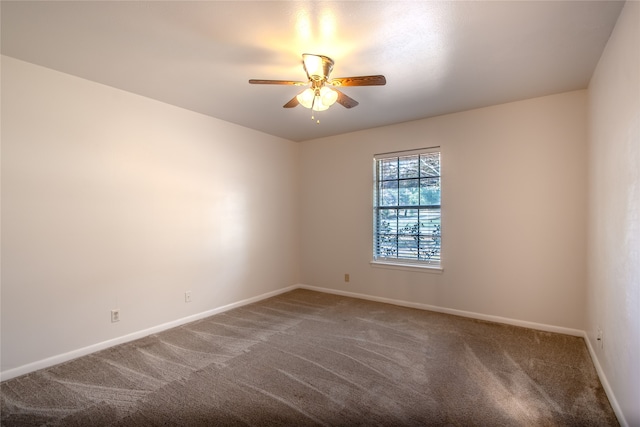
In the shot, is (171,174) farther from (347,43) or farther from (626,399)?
(626,399)

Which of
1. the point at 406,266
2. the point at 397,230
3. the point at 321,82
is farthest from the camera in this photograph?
the point at 397,230

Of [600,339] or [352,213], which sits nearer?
[600,339]

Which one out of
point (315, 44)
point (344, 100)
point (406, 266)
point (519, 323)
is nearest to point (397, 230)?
point (406, 266)

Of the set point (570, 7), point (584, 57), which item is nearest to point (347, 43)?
point (570, 7)

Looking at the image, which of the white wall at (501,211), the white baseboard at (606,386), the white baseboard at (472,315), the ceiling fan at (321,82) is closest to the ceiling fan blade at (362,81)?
the ceiling fan at (321,82)

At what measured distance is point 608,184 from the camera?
222cm

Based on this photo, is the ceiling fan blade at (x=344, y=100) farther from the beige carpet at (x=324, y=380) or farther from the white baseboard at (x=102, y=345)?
the white baseboard at (x=102, y=345)

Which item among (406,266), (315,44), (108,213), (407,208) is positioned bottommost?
(406,266)

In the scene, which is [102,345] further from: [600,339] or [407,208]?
[600,339]

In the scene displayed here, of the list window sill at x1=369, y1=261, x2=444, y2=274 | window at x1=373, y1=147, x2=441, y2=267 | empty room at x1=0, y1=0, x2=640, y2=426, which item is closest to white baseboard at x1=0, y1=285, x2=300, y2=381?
empty room at x1=0, y1=0, x2=640, y2=426

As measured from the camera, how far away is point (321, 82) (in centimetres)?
233

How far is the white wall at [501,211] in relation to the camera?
3168 millimetres

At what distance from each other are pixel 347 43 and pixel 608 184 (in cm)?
211

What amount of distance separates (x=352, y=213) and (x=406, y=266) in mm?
1097
